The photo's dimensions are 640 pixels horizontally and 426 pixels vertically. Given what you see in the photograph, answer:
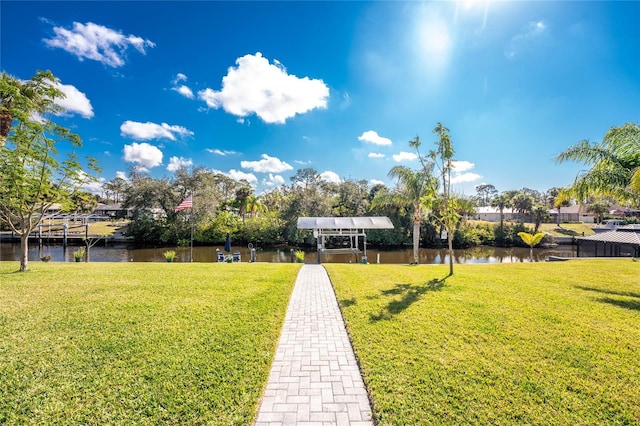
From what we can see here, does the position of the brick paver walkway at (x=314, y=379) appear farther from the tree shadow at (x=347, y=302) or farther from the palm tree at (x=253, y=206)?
the palm tree at (x=253, y=206)

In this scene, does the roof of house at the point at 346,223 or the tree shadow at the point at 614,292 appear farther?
the roof of house at the point at 346,223

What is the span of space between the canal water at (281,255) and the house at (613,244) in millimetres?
3654

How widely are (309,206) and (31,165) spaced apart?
69.1 feet

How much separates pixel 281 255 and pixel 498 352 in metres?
21.2

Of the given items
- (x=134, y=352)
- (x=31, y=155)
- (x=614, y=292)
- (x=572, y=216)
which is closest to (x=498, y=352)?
(x=134, y=352)

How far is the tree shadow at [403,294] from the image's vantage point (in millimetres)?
5965

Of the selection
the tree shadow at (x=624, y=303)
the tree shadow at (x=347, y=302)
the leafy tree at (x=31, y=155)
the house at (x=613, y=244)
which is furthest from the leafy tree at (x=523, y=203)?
the leafy tree at (x=31, y=155)

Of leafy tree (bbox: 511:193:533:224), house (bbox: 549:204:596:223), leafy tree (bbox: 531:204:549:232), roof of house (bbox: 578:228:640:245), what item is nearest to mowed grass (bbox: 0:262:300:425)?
roof of house (bbox: 578:228:640:245)

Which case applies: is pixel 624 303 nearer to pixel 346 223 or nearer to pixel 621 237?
pixel 346 223

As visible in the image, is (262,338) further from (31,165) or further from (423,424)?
(31,165)

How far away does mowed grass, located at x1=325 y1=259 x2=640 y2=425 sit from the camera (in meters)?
3.17

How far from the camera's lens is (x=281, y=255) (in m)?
24.5

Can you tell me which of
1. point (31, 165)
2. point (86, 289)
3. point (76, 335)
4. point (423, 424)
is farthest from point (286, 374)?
point (31, 165)

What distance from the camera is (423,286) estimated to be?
8.29 m
